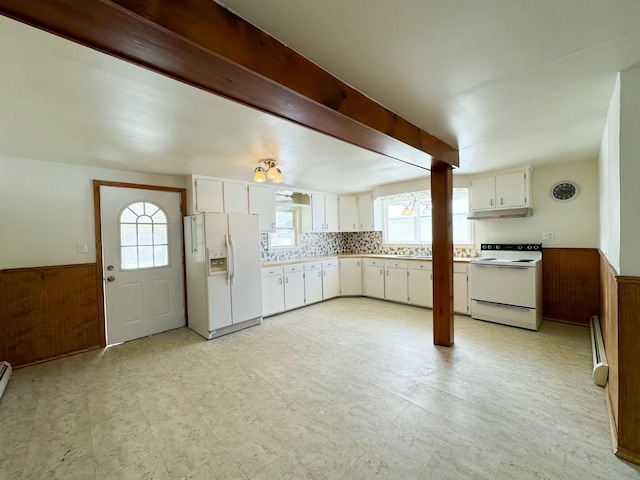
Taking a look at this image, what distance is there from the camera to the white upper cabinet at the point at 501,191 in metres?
3.88

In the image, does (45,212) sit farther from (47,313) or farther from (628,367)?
(628,367)

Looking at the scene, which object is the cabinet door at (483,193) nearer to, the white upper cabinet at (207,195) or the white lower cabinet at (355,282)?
the white lower cabinet at (355,282)

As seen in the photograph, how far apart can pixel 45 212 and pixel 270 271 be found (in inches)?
108

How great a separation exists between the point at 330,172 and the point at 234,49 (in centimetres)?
286

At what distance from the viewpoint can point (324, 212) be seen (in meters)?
5.69

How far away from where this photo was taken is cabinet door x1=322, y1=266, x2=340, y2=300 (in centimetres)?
529

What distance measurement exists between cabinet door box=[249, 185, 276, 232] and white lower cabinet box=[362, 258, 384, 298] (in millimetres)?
1975

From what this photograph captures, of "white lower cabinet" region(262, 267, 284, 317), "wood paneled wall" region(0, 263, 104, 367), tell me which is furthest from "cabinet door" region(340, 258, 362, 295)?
"wood paneled wall" region(0, 263, 104, 367)

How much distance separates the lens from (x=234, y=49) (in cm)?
113

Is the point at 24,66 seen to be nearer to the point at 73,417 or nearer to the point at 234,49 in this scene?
the point at 234,49

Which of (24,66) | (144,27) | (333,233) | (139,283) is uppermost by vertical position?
(24,66)

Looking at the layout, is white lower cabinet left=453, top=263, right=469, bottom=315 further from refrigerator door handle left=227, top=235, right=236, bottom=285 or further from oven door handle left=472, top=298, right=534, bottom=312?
refrigerator door handle left=227, top=235, right=236, bottom=285

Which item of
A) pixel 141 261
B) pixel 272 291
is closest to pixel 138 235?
pixel 141 261

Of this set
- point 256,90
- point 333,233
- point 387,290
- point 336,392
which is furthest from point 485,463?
point 333,233
